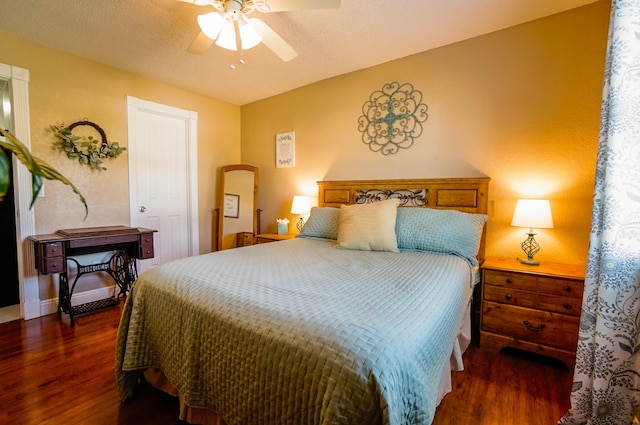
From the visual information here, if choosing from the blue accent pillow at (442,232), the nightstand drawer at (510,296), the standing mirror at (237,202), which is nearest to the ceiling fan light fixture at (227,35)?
the blue accent pillow at (442,232)

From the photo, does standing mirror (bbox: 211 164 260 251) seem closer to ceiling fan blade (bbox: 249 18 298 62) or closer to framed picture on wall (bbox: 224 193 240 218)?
framed picture on wall (bbox: 224 193 240 218)

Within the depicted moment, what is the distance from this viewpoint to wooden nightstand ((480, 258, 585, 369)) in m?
1.80

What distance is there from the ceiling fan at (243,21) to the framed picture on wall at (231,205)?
2.19 metres

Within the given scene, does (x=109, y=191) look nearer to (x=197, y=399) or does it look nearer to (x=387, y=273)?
(x=197, y=399)

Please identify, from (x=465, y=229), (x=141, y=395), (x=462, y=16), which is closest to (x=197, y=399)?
(x=141, y=395)

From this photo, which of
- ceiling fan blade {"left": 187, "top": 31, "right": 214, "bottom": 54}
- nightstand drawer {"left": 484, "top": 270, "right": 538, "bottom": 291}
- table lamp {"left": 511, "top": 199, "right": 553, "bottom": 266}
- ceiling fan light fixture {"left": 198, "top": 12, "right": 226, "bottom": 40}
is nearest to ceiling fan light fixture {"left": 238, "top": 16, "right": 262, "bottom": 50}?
ceiling fan light fixture {"left": 198, "top": 12, "right": 226, "bottom": 40}

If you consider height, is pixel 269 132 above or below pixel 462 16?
below

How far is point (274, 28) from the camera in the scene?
7.52ft

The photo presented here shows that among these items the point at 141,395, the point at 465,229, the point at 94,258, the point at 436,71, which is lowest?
the point at 141,395

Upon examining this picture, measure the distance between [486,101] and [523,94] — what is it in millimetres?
258

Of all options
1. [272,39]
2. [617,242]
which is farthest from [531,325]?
[272,39]

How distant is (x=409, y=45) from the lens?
2551 mm

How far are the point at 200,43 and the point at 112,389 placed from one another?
2.31 metres

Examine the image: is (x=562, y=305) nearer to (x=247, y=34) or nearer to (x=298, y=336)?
(x=298, y=336)
